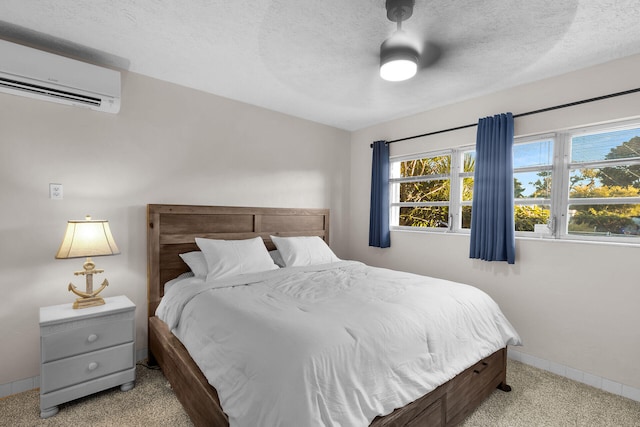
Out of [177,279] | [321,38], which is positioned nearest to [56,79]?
[177,279]

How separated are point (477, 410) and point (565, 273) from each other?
4.47ft

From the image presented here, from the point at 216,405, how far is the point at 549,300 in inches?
106

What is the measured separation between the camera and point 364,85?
9.25 ft

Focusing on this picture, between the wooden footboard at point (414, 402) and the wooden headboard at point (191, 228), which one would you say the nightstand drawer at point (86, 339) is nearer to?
the wooden footboard at point (414, 402)

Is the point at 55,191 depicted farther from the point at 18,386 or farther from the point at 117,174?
the point at 18,386

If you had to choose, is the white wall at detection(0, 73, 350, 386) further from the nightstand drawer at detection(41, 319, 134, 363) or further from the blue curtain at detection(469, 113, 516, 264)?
the blue curtain at detection(469, 113, 516, 264)

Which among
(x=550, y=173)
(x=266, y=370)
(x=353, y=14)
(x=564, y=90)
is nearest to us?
(x=266, y=370)

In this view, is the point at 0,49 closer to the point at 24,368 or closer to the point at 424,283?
the point at 24,368

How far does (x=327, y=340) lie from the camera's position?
4.39ft

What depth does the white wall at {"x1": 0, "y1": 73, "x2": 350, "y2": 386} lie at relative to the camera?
2.14 m

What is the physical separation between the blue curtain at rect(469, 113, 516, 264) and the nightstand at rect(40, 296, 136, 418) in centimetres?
299

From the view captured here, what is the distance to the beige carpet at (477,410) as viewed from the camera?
1867 mm

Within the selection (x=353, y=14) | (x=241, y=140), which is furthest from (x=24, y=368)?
(x=353, y=14)

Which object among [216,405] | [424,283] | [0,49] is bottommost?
[216,405]
